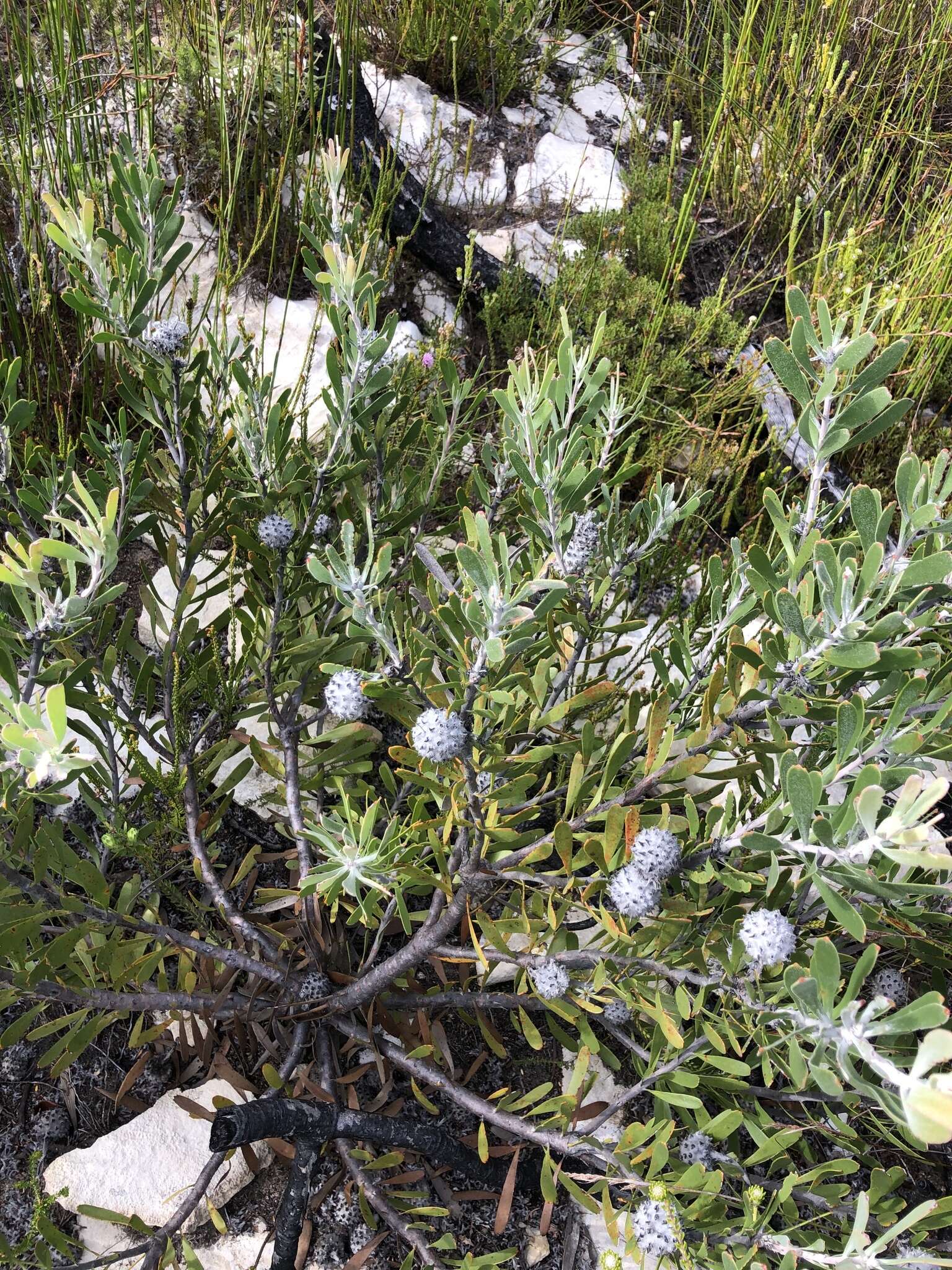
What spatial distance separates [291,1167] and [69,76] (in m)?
2.45

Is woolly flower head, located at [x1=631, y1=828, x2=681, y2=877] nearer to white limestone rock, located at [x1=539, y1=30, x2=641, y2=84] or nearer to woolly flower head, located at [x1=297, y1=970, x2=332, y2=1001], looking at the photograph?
woolly flower head, located at [x1=297, y1=970, x2=332, y2=1001]

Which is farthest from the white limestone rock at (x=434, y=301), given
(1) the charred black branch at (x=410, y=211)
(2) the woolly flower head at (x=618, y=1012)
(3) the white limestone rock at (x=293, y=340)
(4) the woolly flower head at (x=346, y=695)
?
(2) the woolly flower head at (x=618, y=1012)

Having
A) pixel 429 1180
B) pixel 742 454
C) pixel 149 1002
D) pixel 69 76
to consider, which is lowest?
pixel 429 1180

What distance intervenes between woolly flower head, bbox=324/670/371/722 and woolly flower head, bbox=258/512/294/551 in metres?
0.23

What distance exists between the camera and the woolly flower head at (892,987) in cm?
130

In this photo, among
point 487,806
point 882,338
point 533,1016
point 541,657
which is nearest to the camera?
point 487,806

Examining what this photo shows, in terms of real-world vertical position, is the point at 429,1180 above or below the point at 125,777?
below

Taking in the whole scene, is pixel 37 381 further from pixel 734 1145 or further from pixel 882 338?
pixel 882 338

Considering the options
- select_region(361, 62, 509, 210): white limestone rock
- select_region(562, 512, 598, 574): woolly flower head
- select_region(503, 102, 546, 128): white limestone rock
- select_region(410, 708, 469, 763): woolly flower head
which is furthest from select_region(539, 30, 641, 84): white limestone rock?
select_region(410, 708, 469, 763): woolly flower head

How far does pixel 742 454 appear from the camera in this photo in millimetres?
2236

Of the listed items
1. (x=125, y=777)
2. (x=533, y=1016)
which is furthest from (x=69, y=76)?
(x=533, y=1016)

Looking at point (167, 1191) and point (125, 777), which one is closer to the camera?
point (167, 1191)

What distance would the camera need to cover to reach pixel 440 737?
2.66ft

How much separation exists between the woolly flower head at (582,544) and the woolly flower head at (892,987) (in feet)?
2.56
